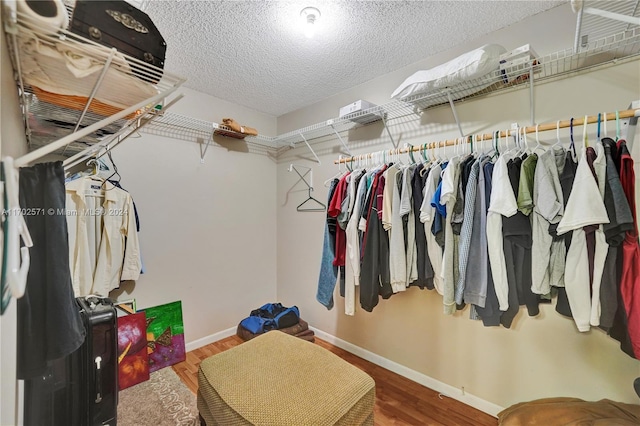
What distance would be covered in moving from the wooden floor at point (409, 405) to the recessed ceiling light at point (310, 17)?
7.94 feet

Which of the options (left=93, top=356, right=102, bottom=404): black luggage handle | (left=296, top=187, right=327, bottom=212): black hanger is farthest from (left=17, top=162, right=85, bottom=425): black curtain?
(left=296, top=187, right=327, bottom=212): black hanger

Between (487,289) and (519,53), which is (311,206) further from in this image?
(519,53)

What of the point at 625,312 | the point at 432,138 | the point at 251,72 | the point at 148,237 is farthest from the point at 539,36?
the point at 148,237

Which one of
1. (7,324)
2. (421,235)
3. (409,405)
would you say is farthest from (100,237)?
(409,405)

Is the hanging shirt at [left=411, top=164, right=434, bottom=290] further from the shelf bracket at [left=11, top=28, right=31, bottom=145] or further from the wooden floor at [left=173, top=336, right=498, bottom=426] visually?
the shelf bracket at [left=11, top=28, right=31, bottom=145]

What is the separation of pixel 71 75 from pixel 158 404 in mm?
1927

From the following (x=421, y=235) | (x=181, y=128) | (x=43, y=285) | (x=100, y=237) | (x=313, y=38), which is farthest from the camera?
(x=181, y=128)

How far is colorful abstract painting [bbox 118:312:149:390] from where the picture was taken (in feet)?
6.40

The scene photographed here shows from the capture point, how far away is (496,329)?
175 centimetres

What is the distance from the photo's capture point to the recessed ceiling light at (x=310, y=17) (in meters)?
1.52

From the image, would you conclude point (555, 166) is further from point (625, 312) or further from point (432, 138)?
point (432, 138)

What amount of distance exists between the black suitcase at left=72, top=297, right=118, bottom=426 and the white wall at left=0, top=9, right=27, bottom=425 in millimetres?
479

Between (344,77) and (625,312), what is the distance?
2221 mm

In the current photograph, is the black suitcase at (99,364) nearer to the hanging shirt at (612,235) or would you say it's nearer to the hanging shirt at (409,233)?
the hanging shirt at (409,233)
